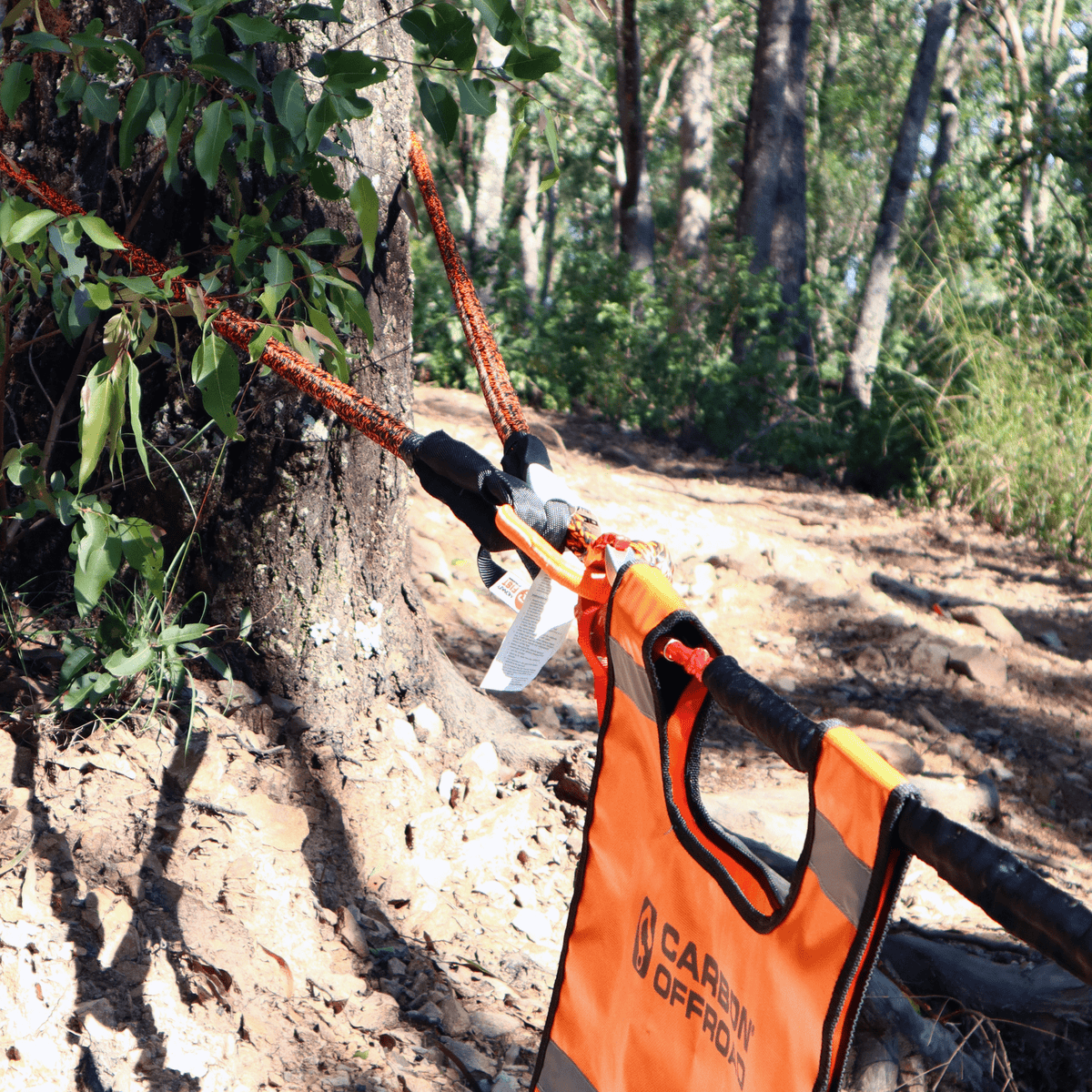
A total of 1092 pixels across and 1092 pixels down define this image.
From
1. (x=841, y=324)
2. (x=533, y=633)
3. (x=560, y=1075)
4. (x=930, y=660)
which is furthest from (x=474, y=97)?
(x=841, y=324)

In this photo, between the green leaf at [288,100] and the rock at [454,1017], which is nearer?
the green leaf at [288,100]

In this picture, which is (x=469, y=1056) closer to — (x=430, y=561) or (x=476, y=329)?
(x=476, y=329)

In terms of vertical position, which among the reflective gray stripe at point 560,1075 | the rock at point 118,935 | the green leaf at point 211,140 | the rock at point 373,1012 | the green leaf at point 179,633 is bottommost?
the rock at point 373,1012

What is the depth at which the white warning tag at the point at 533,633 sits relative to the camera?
1.23m

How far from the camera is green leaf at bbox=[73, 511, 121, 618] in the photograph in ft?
4.99

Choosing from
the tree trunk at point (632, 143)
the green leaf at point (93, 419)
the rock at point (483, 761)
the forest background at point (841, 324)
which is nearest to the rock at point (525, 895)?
the rock at point (483, 761)

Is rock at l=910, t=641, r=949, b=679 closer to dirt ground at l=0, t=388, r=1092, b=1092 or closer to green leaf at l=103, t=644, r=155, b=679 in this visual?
dirt ground at l=0, t=388, r=1092, b=1092

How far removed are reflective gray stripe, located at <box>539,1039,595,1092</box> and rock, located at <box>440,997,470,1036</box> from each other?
2.08 ft

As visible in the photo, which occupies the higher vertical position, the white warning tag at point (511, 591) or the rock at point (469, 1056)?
the white warning tag at point (511, 591)

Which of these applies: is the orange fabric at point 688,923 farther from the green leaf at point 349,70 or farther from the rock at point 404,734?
the rock at point 404,734

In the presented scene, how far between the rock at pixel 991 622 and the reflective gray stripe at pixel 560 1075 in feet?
12.8

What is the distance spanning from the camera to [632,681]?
1049 millimetres

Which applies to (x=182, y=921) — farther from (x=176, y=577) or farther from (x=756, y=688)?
(x=756, y=688)

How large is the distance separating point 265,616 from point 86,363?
0.67m
